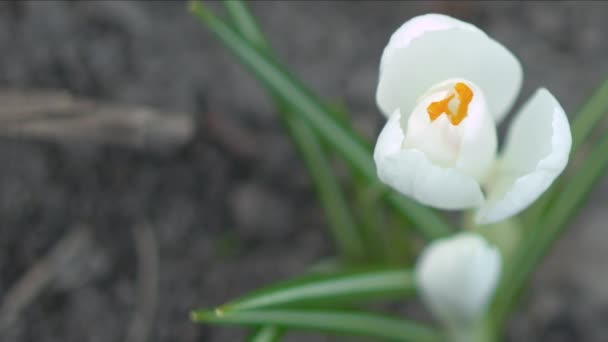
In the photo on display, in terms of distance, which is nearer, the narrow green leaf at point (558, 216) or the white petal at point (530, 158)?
the white petal at point (530, 158)

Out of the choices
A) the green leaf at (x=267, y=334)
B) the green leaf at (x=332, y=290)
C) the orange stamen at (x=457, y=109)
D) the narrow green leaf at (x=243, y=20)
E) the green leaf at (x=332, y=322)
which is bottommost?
the green leaf at (x=267, y=334)

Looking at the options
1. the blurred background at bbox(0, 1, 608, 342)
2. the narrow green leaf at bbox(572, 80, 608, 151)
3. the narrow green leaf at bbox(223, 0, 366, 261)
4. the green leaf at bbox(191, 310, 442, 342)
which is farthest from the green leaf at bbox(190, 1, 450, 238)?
the blurred background at bbox(0, 1, 608, 342)

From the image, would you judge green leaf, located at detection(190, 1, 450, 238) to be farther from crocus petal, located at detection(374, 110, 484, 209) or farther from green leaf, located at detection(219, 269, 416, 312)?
crocus petal, located at detection(374, 110, 484, 209)

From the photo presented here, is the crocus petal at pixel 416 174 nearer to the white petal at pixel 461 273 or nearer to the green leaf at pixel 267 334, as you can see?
the white petal at pixel 461 273

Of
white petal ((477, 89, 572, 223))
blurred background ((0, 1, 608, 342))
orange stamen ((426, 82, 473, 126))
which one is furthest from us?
blurred background ((0, 1, 608, 342))

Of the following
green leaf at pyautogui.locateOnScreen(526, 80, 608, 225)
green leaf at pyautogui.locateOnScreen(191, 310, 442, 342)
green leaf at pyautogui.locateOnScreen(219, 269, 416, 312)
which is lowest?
green leaf at pyautogui.locateOnScreen(191, 310, 442, 342)

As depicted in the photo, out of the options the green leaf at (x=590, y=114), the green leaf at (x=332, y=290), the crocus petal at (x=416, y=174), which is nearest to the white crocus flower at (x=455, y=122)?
the crocus petal at (x=416, y=174)
